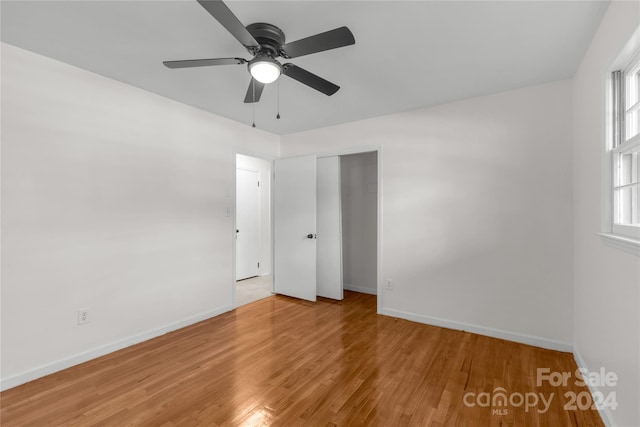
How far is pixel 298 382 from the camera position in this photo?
219cm

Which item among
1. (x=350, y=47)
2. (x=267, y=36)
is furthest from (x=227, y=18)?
(x=350, y=47)

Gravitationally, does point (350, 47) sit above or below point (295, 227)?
above

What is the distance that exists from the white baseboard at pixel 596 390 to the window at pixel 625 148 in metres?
1.03

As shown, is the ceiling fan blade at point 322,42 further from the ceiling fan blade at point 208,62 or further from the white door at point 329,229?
the white door at point 329,229

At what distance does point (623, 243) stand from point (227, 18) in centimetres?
221

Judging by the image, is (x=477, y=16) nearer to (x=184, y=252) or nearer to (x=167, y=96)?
(x=167, y=96)

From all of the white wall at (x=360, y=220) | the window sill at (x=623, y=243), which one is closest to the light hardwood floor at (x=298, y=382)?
the window sill at (x=623, y=243)

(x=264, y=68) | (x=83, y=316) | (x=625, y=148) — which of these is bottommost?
(x=83, y=316)

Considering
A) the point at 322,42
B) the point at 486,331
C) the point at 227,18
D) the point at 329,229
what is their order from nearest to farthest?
the point at 227,18 < the point at 322,42 < the point at 486,331 < the point at 329,229

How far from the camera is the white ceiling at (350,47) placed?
174 cm

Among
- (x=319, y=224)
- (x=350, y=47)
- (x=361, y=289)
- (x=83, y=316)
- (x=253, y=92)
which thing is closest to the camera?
(x=350, y=47)

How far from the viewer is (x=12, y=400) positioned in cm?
A: 200

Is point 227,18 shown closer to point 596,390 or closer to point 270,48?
point 270,48

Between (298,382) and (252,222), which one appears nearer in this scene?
(298,382)
